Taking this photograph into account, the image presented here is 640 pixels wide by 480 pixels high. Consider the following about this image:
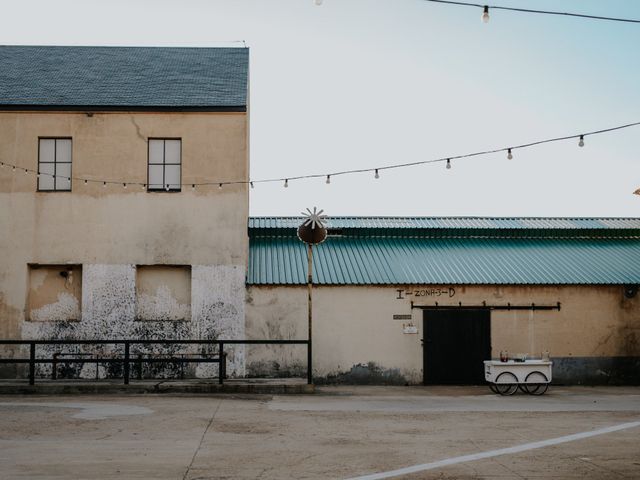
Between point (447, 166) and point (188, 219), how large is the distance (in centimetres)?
766

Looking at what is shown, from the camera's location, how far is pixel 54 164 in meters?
20.3

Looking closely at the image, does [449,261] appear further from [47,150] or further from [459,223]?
[47,150]

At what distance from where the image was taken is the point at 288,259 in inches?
846

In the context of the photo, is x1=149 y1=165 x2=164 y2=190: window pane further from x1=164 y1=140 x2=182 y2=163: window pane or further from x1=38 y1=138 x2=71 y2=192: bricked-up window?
x1=38 y1=138 x2=71 y2=192: bricked-up window

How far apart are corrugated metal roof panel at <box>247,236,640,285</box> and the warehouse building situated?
6 centimetres

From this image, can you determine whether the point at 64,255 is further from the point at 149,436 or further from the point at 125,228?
the point at 149,436

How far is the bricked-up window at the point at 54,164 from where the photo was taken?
20.3 metres

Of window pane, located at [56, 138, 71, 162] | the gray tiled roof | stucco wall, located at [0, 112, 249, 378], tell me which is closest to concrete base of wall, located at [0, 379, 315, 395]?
stucco wall, located at [0, 112, 249, 378]

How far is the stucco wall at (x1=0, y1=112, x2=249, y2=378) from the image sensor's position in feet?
65.3

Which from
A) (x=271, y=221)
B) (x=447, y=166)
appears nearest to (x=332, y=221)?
(x=271, y=221)

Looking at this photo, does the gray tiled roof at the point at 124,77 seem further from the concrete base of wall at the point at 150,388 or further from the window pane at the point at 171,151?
the concrete base of wall at the point at 150,388

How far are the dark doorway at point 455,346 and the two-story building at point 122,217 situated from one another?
513 cm

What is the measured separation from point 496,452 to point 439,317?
10.3m

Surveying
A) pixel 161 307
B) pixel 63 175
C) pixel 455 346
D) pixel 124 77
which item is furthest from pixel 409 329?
pixel 124 77
